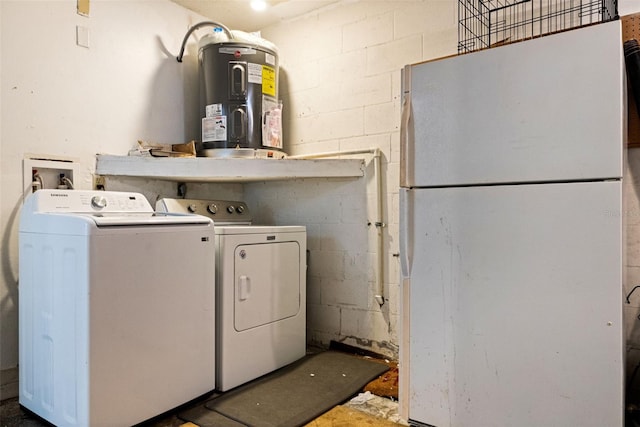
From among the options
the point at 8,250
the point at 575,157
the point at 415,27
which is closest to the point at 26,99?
the point at 8,250

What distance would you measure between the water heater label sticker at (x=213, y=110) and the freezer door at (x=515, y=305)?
1.51 m

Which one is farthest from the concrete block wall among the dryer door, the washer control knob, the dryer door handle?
the washer control knob

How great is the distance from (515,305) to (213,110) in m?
2.13

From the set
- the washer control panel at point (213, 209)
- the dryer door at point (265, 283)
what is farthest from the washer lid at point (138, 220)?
the washer control panel at point (213, 209)

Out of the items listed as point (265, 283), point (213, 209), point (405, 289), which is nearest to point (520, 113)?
point (405, 289)

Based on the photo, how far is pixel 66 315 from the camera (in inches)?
67.5

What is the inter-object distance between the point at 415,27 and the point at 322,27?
0.73 metres

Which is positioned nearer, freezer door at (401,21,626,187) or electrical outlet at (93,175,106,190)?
freezer door at (401,21,626,187)

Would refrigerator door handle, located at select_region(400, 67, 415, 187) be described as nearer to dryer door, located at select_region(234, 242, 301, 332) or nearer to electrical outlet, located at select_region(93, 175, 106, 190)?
dryer door, located at select_region(234, 242, 301, 332)

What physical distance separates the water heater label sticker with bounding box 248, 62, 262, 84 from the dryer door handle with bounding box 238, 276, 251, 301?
130cm

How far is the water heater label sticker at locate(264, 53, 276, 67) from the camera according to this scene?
2.76 m

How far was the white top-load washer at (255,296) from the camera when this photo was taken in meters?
2.20

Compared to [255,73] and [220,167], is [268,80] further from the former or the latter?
[220,167]

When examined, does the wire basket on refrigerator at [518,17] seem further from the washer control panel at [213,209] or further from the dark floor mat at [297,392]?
the dark floor mat at [297,392]
